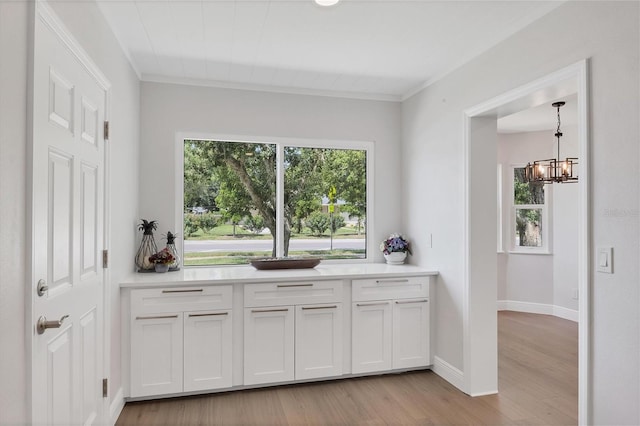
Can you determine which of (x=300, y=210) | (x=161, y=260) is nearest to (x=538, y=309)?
(x=300, y=210)

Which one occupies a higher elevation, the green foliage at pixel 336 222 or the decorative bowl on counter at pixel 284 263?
the green foliage at pixel 336 222

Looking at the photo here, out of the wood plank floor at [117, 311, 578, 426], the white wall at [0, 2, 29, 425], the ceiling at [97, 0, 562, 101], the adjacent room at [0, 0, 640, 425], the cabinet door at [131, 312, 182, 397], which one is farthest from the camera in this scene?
the cabinet door at [131, 312, 182, 397]

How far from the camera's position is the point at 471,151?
309 cm

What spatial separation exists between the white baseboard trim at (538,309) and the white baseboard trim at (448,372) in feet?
9.22

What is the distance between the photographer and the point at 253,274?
10.8 ft

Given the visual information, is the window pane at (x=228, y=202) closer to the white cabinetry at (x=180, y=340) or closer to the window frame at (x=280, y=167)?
the window frame at (x=280, y=167)

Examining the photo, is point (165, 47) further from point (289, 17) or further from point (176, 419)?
point (176, 419)

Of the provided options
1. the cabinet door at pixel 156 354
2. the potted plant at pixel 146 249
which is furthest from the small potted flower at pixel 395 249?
the potted plant at pixel 146 249

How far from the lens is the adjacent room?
175 centimetres

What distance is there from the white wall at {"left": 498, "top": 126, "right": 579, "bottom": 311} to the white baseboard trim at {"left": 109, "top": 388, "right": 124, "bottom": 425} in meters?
4.96

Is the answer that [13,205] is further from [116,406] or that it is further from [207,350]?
[207,350]

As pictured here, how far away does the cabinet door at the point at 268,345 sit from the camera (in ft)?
10.3

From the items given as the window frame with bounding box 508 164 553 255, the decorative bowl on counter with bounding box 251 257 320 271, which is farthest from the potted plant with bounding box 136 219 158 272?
the window frame with bounding box 508 164 553 255
